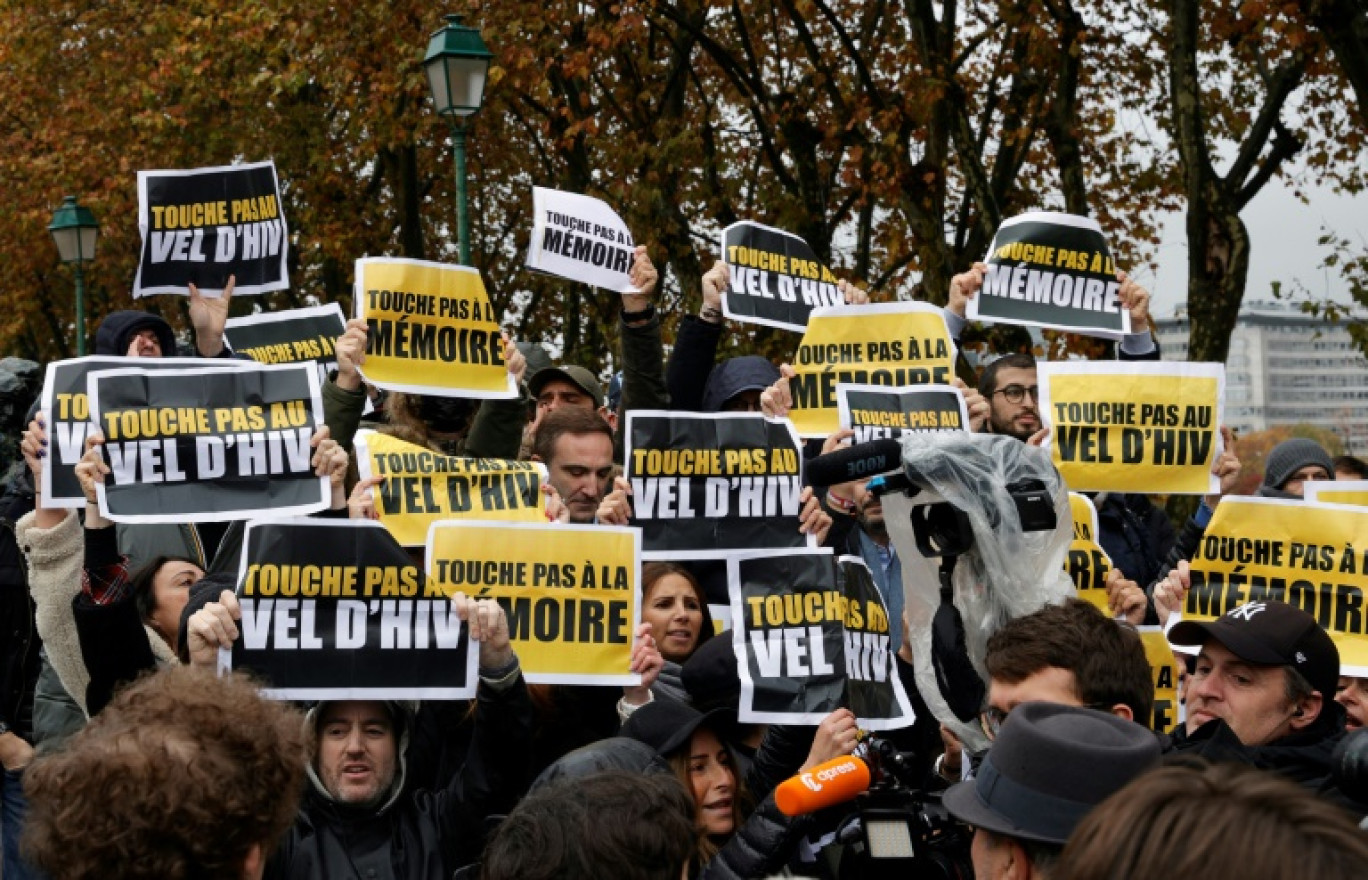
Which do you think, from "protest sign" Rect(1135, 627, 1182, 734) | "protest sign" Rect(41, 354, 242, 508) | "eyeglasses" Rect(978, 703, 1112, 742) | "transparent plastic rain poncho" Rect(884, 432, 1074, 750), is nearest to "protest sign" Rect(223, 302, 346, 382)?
"protest sign" Rect(41, 354, 242, 508)

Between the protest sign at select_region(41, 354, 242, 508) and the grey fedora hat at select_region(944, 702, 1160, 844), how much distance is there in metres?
3.37

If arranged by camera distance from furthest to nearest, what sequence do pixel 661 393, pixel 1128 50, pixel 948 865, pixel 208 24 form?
pixel 1128 50 → pixel 208 24 → pixel 661 393 → pixel 948 865

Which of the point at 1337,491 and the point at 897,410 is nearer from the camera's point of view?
the point at 1337,491

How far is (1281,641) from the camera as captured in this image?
15.0ft

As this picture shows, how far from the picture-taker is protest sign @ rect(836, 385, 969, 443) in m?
6.61

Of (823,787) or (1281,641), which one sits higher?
(1281,641)

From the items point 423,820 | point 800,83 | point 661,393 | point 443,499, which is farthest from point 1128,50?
point 423,820

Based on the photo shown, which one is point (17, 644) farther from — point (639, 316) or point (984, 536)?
point (984, 536)

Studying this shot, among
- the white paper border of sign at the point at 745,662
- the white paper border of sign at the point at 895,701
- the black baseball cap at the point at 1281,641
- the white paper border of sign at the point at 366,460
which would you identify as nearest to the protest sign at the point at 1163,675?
the white paper border of sign at the point at 895,701

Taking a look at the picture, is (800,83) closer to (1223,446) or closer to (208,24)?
(208,24)

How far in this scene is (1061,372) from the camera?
263 inches

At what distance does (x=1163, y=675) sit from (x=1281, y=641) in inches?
62.8

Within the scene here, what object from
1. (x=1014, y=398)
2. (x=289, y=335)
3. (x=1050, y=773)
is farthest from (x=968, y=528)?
(x=289, y=335)

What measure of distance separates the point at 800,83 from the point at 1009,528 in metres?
14.7
